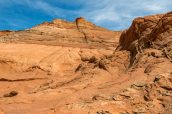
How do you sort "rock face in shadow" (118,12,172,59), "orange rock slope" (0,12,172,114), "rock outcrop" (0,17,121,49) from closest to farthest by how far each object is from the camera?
"orange rock slope" (0,12,172,114) < "rock face in shadow" (118,12,172,59) < "rock outcrop" (0,17,121,49)

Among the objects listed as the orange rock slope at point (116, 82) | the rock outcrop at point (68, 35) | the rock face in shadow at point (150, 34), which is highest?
the rock outcrop at point (68, 35)

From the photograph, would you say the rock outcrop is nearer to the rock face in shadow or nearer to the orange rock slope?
the orange rock slope

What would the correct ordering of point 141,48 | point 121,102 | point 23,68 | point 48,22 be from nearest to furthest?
point 121,102 → point 141,48 → point 23,68 → point 48,22

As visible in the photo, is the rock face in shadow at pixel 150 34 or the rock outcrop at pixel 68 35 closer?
the rock face in shadow at pixel 150 34

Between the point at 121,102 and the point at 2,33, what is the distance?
82.4ft

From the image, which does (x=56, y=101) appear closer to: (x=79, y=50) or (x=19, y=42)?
(x=79, y=50)

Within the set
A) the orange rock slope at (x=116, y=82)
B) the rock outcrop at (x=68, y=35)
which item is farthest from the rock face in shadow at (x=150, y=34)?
the rock outcrop at (x=68, y=35)

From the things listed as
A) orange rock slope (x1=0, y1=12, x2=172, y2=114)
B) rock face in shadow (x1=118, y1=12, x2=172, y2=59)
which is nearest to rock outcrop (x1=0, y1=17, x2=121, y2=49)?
orange rock slope (x1=0, y1=12, x2=172, y2=114)

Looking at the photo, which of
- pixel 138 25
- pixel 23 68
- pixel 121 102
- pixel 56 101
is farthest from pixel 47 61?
pixel 121 102

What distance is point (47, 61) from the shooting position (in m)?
23.5

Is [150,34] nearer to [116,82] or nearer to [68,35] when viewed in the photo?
[116,82]

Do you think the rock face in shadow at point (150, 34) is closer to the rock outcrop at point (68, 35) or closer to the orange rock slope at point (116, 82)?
the orange rock slope at point (116, 82)

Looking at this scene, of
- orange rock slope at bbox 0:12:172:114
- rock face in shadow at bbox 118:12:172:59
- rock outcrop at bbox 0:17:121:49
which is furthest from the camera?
rock outcrop at bbox 0:17:121:49

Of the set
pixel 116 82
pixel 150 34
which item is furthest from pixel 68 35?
pixel 116 82
